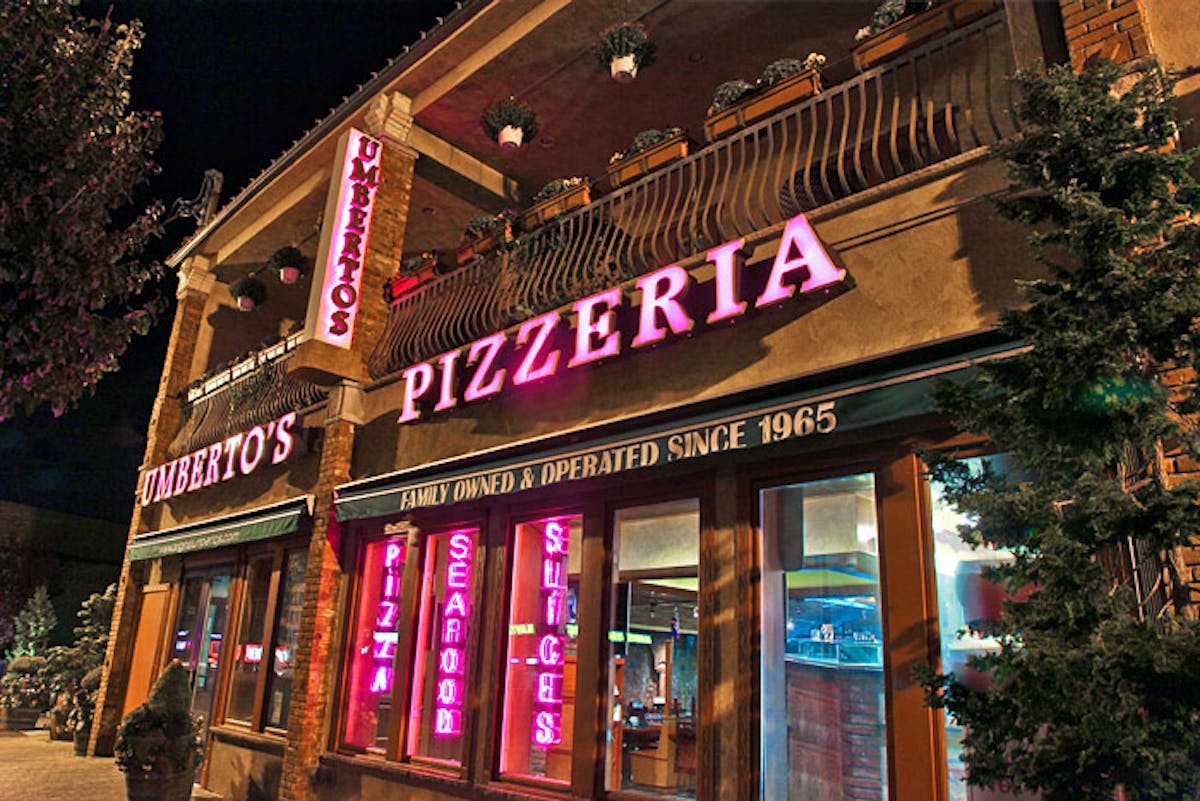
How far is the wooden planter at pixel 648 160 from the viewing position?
8.27 metres

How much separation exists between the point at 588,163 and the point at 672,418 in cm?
757

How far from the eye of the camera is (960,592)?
5.47m

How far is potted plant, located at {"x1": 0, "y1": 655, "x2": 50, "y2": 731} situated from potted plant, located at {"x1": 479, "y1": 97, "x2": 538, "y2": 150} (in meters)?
18.1

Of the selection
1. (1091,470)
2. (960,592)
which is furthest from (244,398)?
(1091,470)

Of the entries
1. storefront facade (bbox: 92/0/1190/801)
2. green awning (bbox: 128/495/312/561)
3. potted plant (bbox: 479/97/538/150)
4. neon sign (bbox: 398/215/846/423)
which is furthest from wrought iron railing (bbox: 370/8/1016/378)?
green awning (bbox: 128/495/312/561)

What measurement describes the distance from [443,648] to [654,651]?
2979mm

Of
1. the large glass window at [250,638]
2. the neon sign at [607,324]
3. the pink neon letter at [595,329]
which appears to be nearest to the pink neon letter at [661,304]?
the neon sign at [607,324]

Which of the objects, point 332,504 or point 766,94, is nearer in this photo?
point 766,94

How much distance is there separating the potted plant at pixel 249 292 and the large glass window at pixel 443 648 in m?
9.52

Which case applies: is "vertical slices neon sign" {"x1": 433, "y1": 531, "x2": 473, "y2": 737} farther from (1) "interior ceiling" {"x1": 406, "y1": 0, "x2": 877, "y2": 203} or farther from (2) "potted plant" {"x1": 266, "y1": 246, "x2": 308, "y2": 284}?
(2) "potted plant" {"x1": 266, "y1": 246, "x2": 308, "y2": 284}

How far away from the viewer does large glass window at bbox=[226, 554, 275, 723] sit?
12203 millimetres

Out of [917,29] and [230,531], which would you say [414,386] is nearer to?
[230,531]

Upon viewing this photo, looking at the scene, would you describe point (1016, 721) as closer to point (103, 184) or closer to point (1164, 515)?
point (1164, 515)

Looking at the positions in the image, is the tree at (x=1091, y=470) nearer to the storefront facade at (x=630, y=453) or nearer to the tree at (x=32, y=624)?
the storefront facade at (x=630, y=453)
